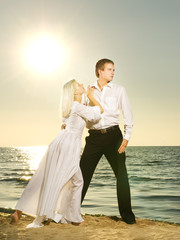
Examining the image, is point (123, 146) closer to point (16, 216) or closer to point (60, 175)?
point (60, 175)

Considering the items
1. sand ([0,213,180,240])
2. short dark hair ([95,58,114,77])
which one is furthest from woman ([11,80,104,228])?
short dark hair ([95,58,114,77])

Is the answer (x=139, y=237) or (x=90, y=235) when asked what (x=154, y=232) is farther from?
(x=90, y=235)

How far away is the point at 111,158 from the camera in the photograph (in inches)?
201

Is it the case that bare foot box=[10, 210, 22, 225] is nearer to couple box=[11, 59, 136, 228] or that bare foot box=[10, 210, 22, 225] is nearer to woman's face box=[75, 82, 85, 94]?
couple box=[11, 59, 136, 228]

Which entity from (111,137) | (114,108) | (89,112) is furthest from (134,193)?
(89,112)

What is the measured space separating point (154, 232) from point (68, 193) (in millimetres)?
1323

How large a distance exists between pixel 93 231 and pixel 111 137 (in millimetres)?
1380

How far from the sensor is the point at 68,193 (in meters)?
4.77

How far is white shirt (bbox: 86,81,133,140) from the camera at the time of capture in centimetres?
499

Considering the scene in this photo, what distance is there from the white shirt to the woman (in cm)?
35

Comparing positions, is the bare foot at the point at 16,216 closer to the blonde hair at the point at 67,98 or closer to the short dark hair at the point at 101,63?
the blonde hair at the point at 67,98

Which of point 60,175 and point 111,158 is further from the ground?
point 111,158

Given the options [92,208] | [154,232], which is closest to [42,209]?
[154,232]

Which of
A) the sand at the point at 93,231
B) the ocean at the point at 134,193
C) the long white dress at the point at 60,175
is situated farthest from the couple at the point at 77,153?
the ocean at the point at 134,193
